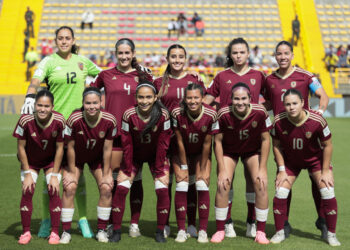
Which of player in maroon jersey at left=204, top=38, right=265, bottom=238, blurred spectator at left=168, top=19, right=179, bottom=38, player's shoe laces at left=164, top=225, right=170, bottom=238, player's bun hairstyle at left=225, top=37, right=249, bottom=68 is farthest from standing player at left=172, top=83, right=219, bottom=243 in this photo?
blurred spectator at left=168, top=19, right=179, bottom=38

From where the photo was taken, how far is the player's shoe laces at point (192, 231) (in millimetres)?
6121

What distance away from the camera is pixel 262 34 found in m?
30.7

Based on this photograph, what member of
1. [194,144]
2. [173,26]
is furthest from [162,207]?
[173,26]

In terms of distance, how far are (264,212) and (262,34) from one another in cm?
2581

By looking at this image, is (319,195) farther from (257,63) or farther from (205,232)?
(257,63)

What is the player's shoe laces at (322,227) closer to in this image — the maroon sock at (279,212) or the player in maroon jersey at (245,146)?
the maroon sock at (279,212)

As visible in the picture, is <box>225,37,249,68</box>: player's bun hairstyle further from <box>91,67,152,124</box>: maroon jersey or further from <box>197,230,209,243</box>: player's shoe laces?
<box>197,230,209,243</box>: player's shoe laces

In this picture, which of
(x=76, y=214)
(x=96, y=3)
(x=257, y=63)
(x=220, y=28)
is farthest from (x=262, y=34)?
(x=76, y=214)

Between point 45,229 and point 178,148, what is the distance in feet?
5.54

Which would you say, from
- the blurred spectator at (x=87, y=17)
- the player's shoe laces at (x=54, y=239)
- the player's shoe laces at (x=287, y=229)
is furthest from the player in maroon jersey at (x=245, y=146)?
the blurred spectator at (x=87, y=17)

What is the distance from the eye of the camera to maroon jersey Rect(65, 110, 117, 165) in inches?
229

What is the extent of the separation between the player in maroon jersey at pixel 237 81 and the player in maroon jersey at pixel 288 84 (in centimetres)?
15

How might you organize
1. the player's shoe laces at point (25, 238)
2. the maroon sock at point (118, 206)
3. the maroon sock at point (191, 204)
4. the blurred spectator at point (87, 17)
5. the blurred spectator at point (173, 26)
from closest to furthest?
the player's shoe laces at point (25, 238)
the maroon sock at point (118, 206)
the maroon sock at point (191, 204)
the blurred spectator at point (173, 26)
the blurred spectator at point (87, 17)

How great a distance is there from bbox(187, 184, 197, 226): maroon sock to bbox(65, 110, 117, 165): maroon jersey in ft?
3.64
